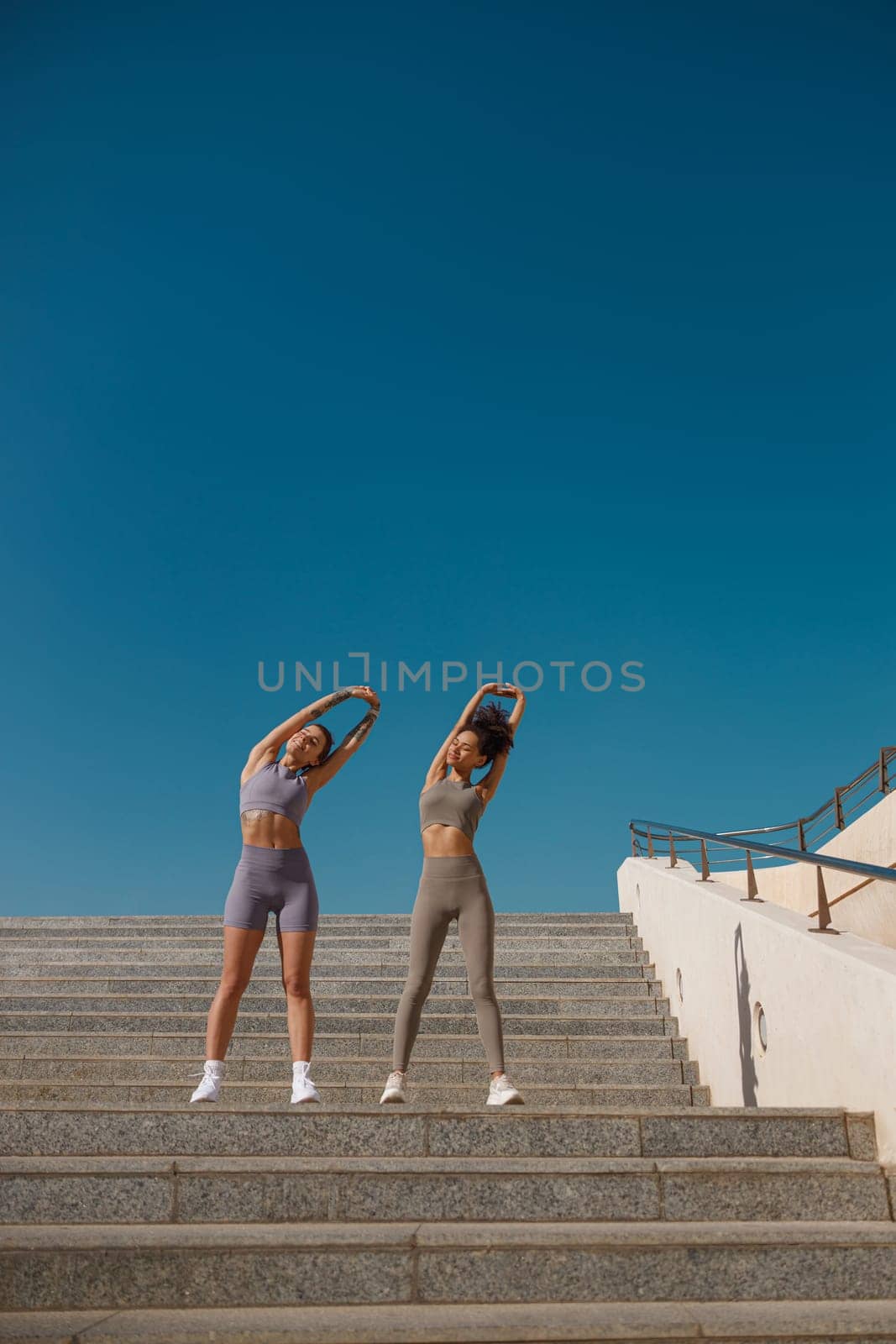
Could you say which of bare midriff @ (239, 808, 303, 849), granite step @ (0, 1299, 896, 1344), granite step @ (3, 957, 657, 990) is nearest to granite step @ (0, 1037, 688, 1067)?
granite step @ (3, 957, 657, 990)

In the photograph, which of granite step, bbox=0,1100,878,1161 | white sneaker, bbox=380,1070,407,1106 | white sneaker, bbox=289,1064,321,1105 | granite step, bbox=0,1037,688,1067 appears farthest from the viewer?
granite step, bbox=0,1037,688,1067

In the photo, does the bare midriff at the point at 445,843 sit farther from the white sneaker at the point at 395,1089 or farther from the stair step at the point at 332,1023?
the stair step at the point at 332,1023

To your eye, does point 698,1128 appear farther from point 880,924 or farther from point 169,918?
point 880,924

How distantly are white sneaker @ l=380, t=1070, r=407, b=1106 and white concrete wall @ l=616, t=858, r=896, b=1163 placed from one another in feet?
6.01

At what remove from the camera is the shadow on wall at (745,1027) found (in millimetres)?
5453

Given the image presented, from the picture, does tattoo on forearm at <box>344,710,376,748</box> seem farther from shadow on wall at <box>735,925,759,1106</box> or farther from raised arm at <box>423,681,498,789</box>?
shadow on wall at <box>735,925,759,1106</box>

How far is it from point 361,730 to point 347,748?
0.14 metres

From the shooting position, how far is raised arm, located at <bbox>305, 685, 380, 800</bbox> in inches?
196

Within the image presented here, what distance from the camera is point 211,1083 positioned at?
4.31 m

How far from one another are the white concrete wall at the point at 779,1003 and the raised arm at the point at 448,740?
185cm

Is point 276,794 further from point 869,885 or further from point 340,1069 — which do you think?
point 869,885

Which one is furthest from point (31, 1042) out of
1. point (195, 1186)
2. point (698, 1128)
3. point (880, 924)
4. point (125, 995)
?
point (880, 924)

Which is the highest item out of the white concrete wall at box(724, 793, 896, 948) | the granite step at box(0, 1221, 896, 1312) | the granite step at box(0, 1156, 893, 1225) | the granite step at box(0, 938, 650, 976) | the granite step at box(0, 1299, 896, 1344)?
the white concrete wall at box(724, 793, 896, 948)

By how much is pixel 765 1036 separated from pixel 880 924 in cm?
628
